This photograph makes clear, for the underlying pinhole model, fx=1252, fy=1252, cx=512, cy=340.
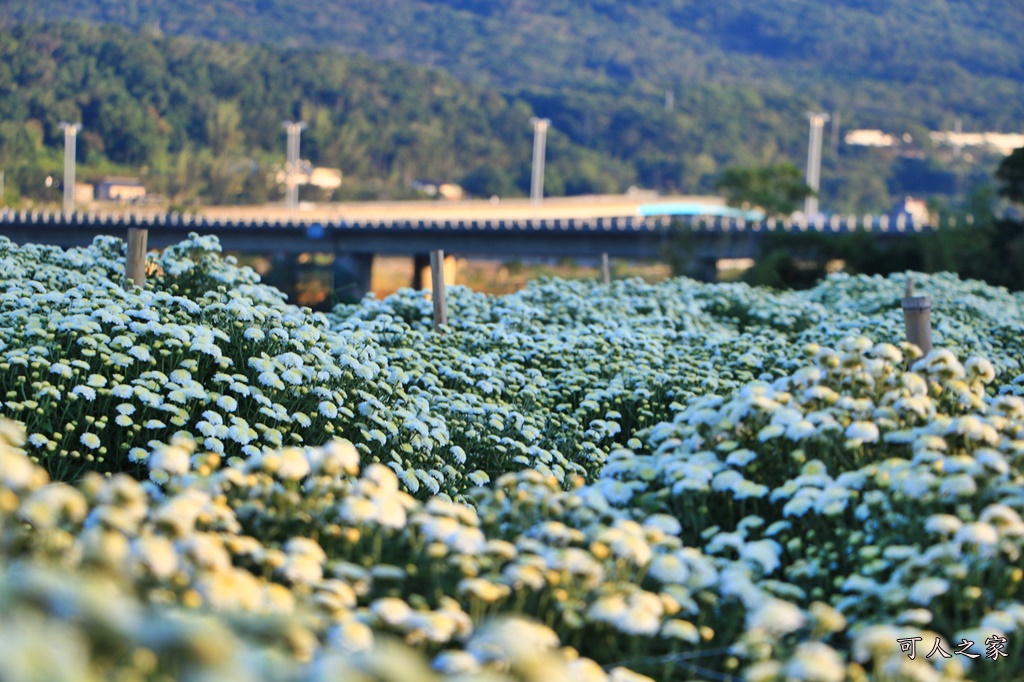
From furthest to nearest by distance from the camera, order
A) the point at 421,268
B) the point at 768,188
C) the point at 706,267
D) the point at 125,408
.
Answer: the point at 768,188
the point at 421,268
the point at 706,267
the point at 125,408

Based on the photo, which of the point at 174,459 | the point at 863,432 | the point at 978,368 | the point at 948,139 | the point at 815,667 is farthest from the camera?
the point at 948,139

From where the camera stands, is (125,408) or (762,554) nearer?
(762,554)

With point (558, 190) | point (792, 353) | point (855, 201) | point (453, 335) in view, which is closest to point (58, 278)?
point (453, 335)

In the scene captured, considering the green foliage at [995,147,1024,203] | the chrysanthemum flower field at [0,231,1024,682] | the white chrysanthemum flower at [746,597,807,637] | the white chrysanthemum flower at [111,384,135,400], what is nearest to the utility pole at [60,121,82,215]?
the green foliage at [995,147,1024,203]

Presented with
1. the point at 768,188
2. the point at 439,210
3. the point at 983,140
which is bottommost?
the point at 439,210

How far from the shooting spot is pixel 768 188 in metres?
69.0

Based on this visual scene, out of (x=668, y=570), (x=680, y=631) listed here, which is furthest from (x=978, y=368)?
(x=680, y=631)

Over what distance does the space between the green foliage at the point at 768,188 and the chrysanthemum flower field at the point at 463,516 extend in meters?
59.3

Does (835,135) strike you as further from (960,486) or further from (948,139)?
(960,486)

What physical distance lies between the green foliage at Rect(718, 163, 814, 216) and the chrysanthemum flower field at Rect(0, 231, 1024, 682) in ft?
195

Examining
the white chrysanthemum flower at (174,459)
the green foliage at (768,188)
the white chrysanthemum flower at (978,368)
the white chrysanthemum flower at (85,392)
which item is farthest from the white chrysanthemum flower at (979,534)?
the green foliage at (768,188)

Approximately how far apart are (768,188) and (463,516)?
6714cm

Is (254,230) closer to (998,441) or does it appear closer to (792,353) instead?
(792,353)

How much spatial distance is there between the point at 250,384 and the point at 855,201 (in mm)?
131038
